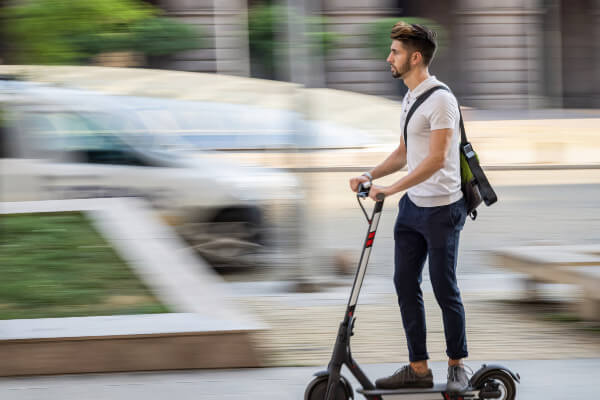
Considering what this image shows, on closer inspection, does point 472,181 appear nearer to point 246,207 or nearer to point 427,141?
point 427,141

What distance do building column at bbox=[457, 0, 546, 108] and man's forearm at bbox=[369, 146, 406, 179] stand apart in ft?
79.3

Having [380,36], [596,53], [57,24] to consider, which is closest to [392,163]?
[57,24]

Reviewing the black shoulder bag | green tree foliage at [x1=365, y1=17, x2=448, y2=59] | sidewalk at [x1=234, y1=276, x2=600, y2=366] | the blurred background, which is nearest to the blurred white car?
the blurred background

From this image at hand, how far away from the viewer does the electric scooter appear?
3789 mm

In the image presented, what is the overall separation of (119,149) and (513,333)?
3489 mm

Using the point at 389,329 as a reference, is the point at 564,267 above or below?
above

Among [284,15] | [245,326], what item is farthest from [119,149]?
[245,326]

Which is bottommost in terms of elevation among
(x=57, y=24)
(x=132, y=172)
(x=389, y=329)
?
(x=389, y=329)

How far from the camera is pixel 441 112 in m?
3.68

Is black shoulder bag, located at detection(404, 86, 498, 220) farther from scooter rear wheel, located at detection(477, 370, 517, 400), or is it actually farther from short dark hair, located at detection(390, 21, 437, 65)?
scooter rear wheel, located at detection(477, 370, 517, 400)

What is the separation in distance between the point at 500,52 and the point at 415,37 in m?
24.7

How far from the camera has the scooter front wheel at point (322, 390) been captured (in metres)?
3.84

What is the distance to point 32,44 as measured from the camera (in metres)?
7.85

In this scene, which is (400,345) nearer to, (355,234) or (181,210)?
(181,210)
